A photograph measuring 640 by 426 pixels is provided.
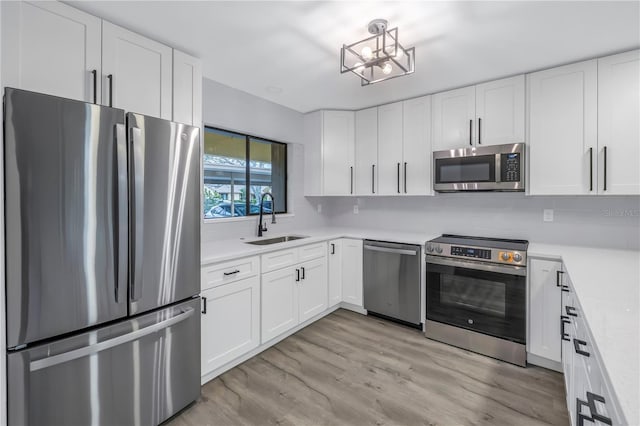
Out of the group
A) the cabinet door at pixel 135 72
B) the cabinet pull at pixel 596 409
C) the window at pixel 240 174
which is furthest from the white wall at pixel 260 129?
the cabinet pull at pixel 596 409

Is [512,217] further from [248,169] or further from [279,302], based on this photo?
[248,169]

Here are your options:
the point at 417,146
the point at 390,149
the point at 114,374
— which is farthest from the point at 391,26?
the point at 114,374

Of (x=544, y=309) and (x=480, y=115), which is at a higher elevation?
(x=480, y=115)

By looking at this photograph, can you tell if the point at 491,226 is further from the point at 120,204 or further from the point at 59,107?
the point at 59,107

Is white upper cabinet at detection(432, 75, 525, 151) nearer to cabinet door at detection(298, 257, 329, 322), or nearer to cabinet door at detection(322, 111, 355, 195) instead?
cabinet door at detection(322, 111, 355, 195)

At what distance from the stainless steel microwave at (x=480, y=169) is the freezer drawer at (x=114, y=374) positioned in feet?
8.21

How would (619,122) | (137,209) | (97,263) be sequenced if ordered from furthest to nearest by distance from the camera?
(619,122) → (137,209) → (97,263)

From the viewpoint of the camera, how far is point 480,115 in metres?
2.90

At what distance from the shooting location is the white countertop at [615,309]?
76cm

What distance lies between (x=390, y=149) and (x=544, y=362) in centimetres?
241

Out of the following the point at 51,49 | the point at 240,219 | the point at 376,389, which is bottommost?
the point at 376,389

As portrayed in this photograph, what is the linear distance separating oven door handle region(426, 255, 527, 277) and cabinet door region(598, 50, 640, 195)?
86 centimetres

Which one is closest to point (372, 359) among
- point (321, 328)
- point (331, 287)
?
point (321, 328)

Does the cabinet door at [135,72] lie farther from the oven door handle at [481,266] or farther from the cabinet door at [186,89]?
the oven door handle at [481,266]
